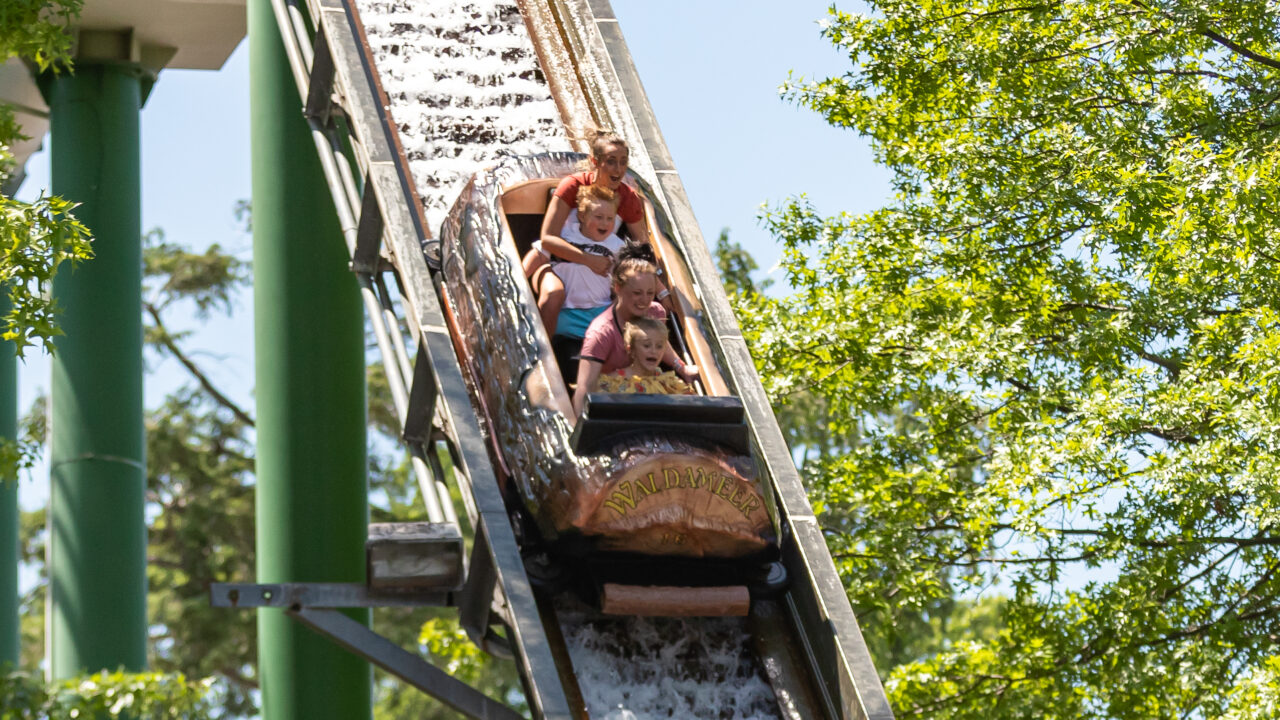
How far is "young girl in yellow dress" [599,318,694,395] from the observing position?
307 inches

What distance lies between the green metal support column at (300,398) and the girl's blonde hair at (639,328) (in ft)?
14.6

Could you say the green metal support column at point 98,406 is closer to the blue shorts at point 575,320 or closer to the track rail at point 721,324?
the track rail at point 721,324

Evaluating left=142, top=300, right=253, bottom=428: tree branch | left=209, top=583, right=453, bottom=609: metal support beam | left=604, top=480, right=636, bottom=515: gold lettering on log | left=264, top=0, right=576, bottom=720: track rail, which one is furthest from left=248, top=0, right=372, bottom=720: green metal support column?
left=142, top=300, right=253, bottom=428: tree branch

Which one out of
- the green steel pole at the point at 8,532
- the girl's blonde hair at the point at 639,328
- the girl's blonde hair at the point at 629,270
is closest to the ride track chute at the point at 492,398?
the girl's blonde hair at the point at 639,328

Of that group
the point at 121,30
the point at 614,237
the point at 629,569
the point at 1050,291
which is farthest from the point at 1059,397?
the point at 121,30

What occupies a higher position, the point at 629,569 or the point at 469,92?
the point at 469,92

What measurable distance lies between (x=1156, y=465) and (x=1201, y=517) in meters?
0.63

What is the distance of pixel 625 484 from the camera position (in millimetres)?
7227

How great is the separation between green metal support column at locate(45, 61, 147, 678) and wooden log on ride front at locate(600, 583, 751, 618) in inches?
204

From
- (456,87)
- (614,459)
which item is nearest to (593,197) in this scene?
(614,459)

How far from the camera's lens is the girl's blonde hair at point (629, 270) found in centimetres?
789

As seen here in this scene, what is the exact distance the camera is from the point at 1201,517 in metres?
9.86

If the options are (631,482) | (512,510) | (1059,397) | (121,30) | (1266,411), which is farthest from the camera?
(121,30)

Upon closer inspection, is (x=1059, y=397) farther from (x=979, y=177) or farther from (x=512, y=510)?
(x=512, y=510)
